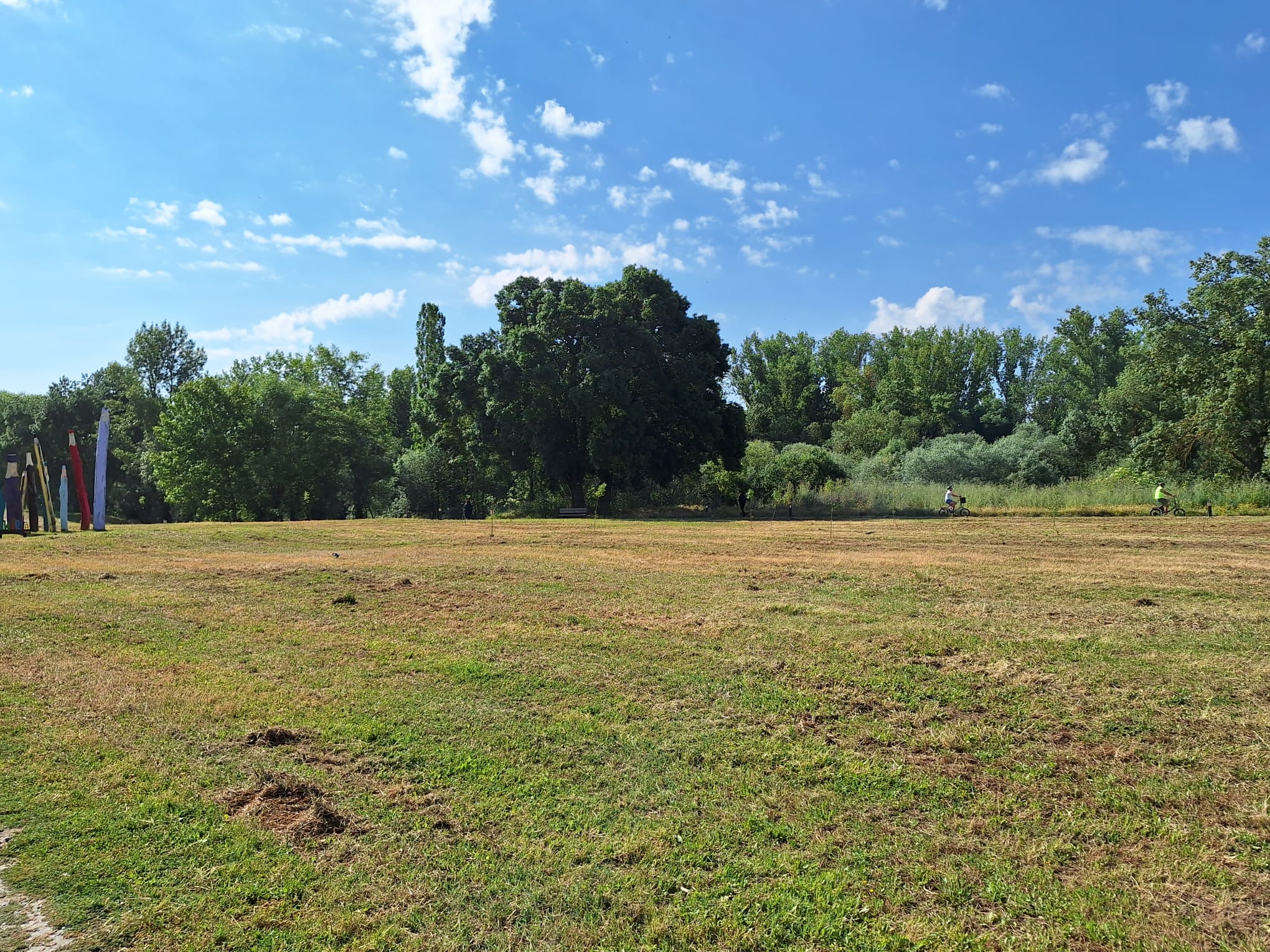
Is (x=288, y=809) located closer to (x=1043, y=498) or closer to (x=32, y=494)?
(x=32, y=494)

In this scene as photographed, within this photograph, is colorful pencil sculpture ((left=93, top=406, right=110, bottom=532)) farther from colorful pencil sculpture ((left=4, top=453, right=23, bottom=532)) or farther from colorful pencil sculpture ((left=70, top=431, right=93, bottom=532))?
colorful pencil sculpture ((left=4, top=453, right=23, bottom=532))

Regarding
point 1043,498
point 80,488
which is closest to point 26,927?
point 80,488

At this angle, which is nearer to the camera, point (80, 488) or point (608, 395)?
point (80, 488)

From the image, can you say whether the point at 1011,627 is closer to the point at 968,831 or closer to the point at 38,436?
the point at 968,831

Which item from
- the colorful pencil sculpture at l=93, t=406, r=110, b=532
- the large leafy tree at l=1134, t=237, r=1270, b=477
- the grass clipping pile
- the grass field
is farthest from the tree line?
the grass clipping pile

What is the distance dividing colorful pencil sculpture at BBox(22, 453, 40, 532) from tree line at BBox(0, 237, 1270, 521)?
1709cm

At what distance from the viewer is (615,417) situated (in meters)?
32.8

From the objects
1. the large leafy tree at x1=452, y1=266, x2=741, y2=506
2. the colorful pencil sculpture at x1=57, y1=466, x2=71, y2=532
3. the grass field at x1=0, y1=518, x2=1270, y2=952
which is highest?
the large leafy tree at x1=452, y1=266, x2=741, y2=506

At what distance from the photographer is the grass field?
11.0ft

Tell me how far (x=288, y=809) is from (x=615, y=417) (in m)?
28.8

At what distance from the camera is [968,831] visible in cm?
405

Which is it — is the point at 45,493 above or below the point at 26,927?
above

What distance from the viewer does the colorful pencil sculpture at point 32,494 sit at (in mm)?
24938

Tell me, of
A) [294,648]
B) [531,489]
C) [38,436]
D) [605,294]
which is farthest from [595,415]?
[38,436]
